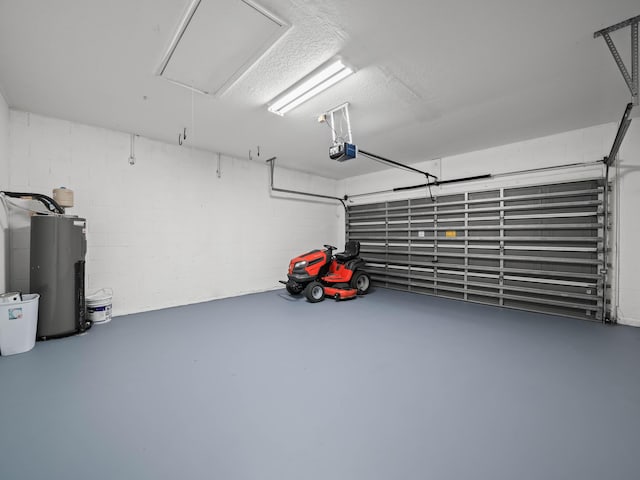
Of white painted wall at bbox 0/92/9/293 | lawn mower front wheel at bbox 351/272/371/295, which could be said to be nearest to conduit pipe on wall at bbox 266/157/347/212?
lawn mower front wheel at bbox 351/272/371/295

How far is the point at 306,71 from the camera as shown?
2410 millimetres

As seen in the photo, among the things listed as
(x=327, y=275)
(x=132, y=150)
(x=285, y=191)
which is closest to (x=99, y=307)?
(x=132, y=150)

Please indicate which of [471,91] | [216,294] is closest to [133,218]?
[216,294]

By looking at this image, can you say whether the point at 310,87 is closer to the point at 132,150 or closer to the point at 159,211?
the point at 132,150

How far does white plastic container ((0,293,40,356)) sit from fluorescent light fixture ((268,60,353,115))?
3258mm

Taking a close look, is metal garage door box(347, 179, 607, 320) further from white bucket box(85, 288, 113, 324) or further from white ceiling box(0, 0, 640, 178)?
white bucket box(85, 288, 113, 324)

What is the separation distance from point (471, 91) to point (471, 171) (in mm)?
2281

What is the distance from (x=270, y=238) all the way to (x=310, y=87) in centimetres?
346

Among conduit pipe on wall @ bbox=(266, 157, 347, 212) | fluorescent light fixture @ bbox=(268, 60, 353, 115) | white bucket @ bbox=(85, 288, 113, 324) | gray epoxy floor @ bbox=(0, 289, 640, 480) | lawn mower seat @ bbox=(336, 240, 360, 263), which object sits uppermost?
fluorescent light fixture @ bbox=(268, 60, 353, 115)

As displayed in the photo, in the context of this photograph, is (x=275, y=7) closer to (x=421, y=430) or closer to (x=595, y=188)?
(x=421, y=430)

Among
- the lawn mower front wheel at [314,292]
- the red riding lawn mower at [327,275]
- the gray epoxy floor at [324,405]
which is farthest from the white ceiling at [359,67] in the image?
the gray epoxy floor at [324,405]

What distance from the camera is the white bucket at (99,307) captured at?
3.29 meters

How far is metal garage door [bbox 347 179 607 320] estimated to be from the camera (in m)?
3.64

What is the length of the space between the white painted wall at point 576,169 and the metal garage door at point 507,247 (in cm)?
18
